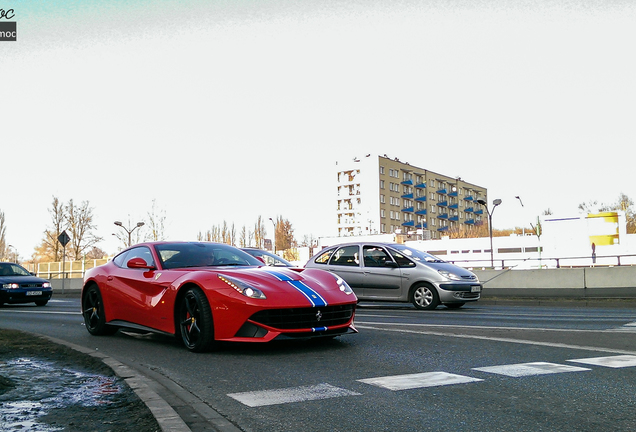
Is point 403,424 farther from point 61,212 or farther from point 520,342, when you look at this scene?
point 61,212

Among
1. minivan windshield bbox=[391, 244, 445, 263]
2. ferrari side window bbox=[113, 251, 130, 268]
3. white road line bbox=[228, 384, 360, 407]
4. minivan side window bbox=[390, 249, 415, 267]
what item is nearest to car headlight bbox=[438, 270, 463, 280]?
minivan windshield bbox=[391, 244, 445, 263]

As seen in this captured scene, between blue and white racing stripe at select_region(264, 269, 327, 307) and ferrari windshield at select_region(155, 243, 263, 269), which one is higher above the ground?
ferrari windshield at select_region(155, 243, 263, 269)

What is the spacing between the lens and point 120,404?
4.71m

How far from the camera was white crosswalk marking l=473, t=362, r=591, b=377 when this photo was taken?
18.7ft

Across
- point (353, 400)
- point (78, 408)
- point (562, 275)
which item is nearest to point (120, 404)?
point (78, 408)

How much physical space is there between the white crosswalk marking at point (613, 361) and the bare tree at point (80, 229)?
67301 millimetres

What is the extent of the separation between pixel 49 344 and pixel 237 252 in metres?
2.60

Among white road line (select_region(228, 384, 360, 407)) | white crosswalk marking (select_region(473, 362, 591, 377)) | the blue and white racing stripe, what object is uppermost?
the blue and white racing stripe

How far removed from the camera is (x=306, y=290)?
7406mm

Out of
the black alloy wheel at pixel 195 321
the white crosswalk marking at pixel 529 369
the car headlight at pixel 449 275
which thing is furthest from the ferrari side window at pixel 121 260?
the car headlight at pixel 449 275

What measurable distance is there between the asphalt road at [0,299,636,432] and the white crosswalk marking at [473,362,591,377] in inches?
0.6

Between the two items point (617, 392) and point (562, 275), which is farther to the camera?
point (562, 275)

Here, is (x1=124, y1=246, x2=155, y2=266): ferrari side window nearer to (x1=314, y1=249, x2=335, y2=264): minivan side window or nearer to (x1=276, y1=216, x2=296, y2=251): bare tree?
(x1=314, y1=249, x2=335, y2=264): minivan side window

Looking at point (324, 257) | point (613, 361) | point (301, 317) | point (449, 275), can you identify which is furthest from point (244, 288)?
point (324, 257)
